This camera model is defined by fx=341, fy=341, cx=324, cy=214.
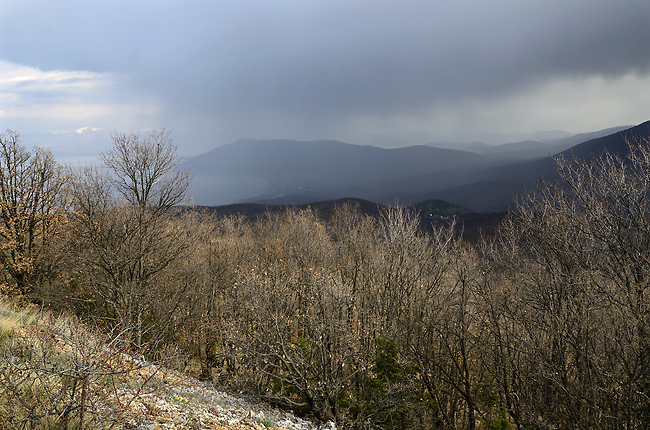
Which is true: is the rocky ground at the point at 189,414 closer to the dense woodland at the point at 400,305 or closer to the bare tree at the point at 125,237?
the dense woodland at the point at 400,305

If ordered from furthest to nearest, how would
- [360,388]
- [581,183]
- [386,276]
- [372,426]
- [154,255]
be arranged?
[154,255] < [386,276] < [581,183] < [360,388] < [372,426]

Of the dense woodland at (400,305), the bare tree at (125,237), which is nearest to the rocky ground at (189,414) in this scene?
the dense woodland at (400,305)

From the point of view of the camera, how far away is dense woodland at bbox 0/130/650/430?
1230 cm

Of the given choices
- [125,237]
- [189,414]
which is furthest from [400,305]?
[125,237]

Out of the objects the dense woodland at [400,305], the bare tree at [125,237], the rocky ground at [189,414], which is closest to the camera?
the rocky ground at [189,414]

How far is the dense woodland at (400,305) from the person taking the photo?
484 inches

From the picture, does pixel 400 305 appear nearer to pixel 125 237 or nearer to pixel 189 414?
pixel 189 414

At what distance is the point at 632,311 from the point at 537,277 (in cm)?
420

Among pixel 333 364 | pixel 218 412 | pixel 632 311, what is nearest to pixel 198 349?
pixel 333 364

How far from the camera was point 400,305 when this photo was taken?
63.3 ft

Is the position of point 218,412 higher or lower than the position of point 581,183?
lower

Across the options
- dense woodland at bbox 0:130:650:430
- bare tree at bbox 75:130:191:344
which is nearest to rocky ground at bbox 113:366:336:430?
dense woodland at bbox 0:130:650:430

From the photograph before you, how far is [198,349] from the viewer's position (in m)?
21.6

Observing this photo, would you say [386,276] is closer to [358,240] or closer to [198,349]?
[358,240]
